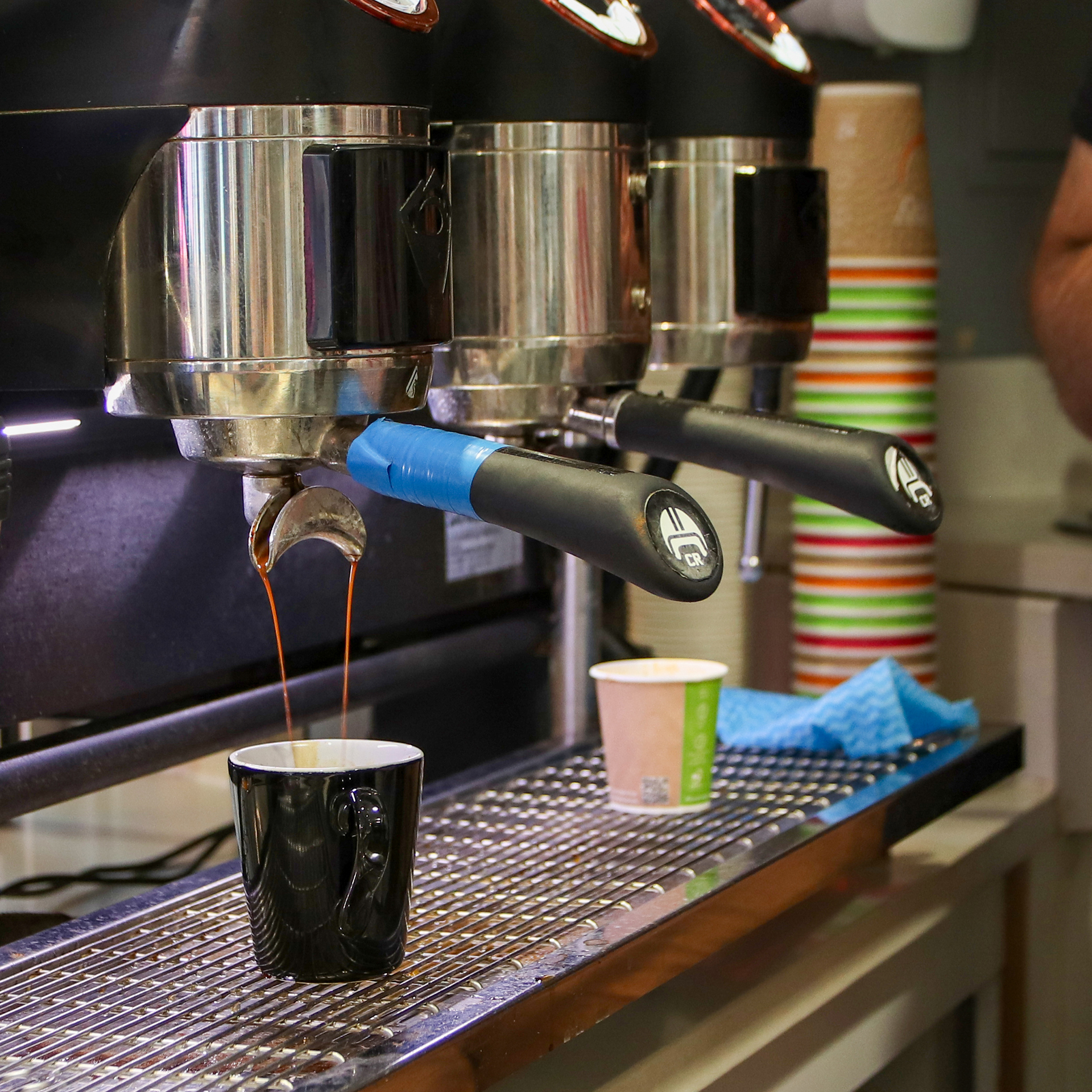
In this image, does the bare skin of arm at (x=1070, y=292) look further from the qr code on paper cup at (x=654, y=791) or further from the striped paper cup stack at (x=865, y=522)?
the qr code on paper cup at (x=654, y=791)

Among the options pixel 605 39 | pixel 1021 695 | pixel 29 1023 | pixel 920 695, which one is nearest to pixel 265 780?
pixel 29 1023

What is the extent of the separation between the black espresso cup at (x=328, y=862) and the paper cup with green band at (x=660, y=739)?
0.21 m

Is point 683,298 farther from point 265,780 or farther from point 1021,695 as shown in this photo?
point 1021,695

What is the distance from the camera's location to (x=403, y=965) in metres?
0.53

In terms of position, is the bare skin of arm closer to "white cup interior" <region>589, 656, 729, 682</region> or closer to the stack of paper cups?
the stack of paper cups

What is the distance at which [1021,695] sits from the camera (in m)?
1.08

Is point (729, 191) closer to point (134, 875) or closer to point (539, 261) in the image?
point (539, 261)

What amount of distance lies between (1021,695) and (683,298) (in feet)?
1.63

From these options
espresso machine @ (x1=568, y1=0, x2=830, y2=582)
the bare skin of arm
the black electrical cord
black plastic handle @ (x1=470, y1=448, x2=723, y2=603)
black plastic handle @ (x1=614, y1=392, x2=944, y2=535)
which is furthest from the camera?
the bare skin of arm

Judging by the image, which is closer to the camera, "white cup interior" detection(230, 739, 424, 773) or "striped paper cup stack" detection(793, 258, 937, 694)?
"white cup interior" detection(230, 739, 424, 773)

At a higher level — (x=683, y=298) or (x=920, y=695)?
(x=683, y=298)

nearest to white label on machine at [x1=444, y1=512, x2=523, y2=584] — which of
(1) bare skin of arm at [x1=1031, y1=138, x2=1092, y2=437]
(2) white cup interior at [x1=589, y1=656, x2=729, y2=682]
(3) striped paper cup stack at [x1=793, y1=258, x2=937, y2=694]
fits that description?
(2) white cup interior at [x1=589, y1=656, x2=729, y2=682]

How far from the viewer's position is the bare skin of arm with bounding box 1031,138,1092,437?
3.30ft

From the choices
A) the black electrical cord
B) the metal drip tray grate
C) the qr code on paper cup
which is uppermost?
the qr code on paper cup
